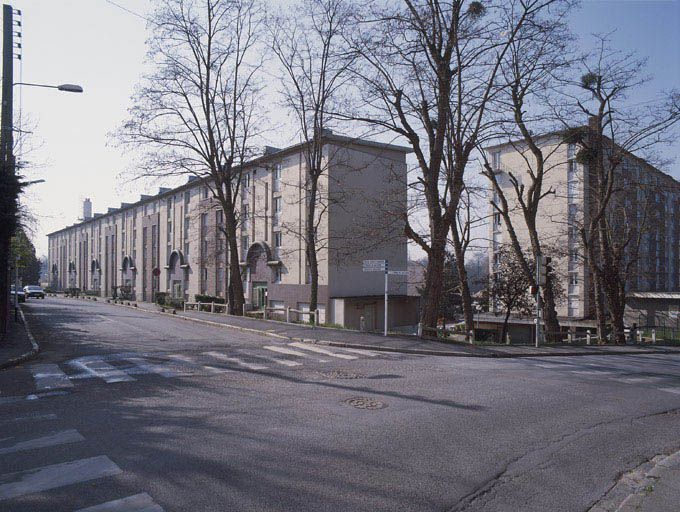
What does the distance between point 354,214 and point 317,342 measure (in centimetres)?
2122

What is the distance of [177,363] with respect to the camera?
1170cm

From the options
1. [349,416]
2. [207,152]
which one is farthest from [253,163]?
[349,416]

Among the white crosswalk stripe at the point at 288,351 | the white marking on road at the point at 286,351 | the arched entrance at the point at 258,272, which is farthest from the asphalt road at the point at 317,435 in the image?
the arched entrance at the point at 258,272

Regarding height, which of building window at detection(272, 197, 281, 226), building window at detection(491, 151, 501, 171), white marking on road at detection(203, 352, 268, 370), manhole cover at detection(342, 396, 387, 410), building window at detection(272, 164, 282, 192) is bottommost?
white marking on road at detection(203, 352, 268, 370)

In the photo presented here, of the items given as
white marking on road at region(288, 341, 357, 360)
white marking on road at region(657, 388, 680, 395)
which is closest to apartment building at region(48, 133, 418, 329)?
white marking on road at region(288, 341, 357, 360)

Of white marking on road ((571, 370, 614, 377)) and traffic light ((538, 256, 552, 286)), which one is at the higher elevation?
traffic light ((538, 256, 552, 286))

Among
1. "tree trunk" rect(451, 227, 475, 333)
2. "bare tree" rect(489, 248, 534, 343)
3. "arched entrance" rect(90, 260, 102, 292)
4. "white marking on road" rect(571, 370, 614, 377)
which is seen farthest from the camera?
"arched entrance" rect(90, 260, 102, 292)

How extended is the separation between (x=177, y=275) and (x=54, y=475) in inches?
2067

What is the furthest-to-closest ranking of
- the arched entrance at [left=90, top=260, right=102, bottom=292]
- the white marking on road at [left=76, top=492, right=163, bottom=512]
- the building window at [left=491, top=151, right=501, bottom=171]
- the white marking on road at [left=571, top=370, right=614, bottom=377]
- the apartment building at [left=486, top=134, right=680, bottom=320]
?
the arched entrance at [left=90, top=260, right=102, bottom=292], the building window at [left=491, top=151, right=501, bottom=171], the apartment building at [left=486, top=134, right=680, bottom=320], the white marking on road at [left=571, top=370, right=614, bottom=377], the white marking on road at [left=76, top=492, right=163, bottom=512]

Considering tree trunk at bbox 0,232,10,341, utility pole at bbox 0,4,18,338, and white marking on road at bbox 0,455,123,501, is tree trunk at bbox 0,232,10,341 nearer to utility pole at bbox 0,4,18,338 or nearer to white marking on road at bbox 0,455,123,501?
utility pole at bbox 0,4,18,338

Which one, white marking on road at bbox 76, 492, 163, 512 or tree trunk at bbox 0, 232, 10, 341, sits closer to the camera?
white marking on road at bbox 76, 492, 163, 512

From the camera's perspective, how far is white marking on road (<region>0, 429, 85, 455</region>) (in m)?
5.71

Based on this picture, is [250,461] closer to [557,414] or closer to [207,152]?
[557,414]

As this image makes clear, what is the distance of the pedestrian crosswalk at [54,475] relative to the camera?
4262 mm
